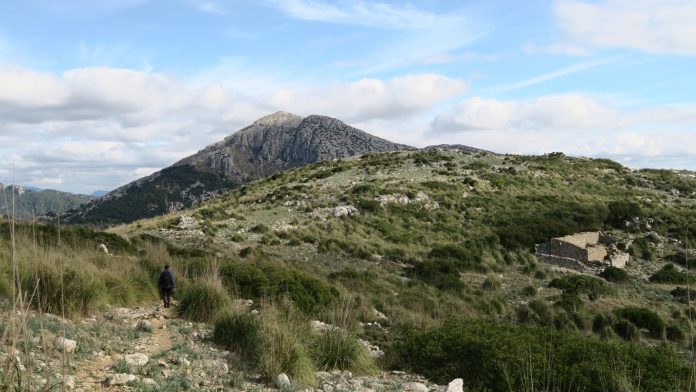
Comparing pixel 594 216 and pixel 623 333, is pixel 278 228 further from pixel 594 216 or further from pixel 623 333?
pixel 594 216

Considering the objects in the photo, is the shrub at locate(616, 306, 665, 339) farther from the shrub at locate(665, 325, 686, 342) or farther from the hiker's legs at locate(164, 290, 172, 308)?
the hiker's legs at locate(164, 290, 172, 308)

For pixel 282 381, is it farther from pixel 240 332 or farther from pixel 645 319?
pixel 645 319

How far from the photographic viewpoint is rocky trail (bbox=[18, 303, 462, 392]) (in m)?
4.68

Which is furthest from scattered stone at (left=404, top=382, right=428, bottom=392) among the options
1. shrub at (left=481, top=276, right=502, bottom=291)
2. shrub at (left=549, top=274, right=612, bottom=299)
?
shrub at (left=549, top=274, right=612, bottom=299)

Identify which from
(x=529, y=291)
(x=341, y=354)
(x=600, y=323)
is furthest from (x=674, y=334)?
(x=341, y=354)

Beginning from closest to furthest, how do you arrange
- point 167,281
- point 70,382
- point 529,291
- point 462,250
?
point 70,382, point 167,281, point 529,291, point 462,250

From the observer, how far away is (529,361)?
624 centimetres

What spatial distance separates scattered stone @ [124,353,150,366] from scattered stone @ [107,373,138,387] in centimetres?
54

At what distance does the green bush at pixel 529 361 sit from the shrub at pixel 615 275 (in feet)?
49.2

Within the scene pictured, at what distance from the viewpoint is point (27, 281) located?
25.1 ft

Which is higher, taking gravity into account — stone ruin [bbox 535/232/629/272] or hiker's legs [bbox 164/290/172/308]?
hiker's legs [bbox 164/290/172/308]

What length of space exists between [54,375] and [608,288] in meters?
19.8

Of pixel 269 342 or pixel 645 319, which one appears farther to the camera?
pixel 645 319

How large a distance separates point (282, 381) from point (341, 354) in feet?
5.43
